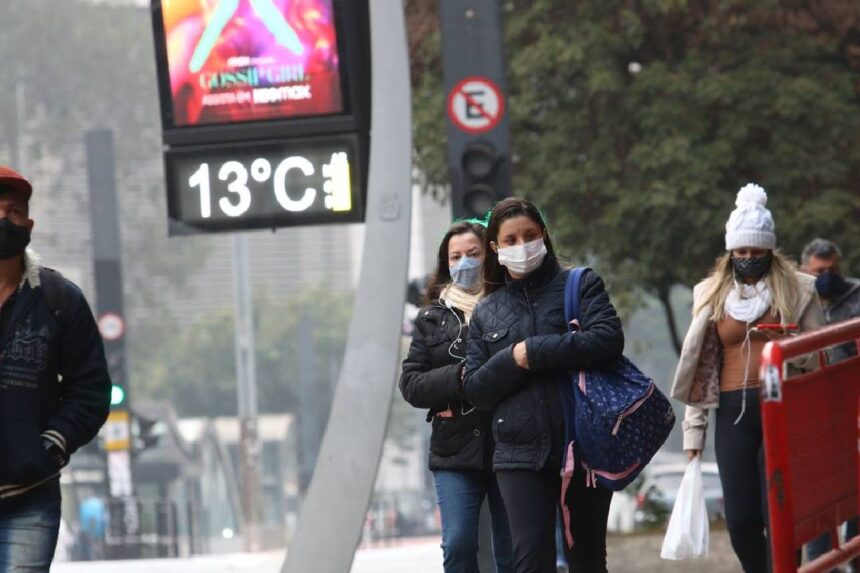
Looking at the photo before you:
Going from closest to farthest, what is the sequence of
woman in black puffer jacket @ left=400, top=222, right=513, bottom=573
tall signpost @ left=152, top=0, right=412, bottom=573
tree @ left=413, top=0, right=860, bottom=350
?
1. woman in black puffer jacket @ left=400, top=222, right=513, bottom=573
2. tall signpost @ left=152, top=0, right=412, bottom=573
3. tree @ left=413, top=0, right=860, bottom=350

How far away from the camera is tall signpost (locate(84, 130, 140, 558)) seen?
99.6ft

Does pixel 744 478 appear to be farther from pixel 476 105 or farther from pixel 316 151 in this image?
pixel 316 151

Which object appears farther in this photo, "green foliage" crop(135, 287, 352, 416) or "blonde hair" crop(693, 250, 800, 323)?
"green foliage" crop(135, 287, 352, 416)

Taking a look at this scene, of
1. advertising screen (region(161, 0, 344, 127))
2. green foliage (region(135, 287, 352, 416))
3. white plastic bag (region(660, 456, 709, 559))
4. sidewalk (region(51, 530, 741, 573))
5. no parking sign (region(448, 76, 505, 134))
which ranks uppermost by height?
advertising screen (region(161, 0, 344, 127))

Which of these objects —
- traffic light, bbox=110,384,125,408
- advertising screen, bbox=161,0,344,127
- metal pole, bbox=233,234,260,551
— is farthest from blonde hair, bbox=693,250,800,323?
metal pole, bbox=233,234,260,551

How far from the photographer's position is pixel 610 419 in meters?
5.94

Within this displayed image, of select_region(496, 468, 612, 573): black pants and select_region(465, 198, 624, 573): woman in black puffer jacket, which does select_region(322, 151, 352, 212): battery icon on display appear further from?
select_region(496, 468, 612, 573): black pants

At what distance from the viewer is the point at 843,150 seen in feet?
64.6

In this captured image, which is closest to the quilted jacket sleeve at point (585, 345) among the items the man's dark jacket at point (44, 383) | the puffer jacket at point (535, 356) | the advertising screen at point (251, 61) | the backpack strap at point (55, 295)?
the puffer jacket at point (535, 356)

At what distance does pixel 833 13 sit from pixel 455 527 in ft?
45.3

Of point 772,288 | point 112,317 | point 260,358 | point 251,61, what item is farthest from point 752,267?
point 260,358

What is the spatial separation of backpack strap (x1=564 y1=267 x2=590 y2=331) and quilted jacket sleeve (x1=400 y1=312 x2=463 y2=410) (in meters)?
0.89

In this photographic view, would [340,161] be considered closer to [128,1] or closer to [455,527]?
[455,527]

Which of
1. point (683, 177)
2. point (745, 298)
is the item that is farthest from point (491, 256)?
point (683, 177)
